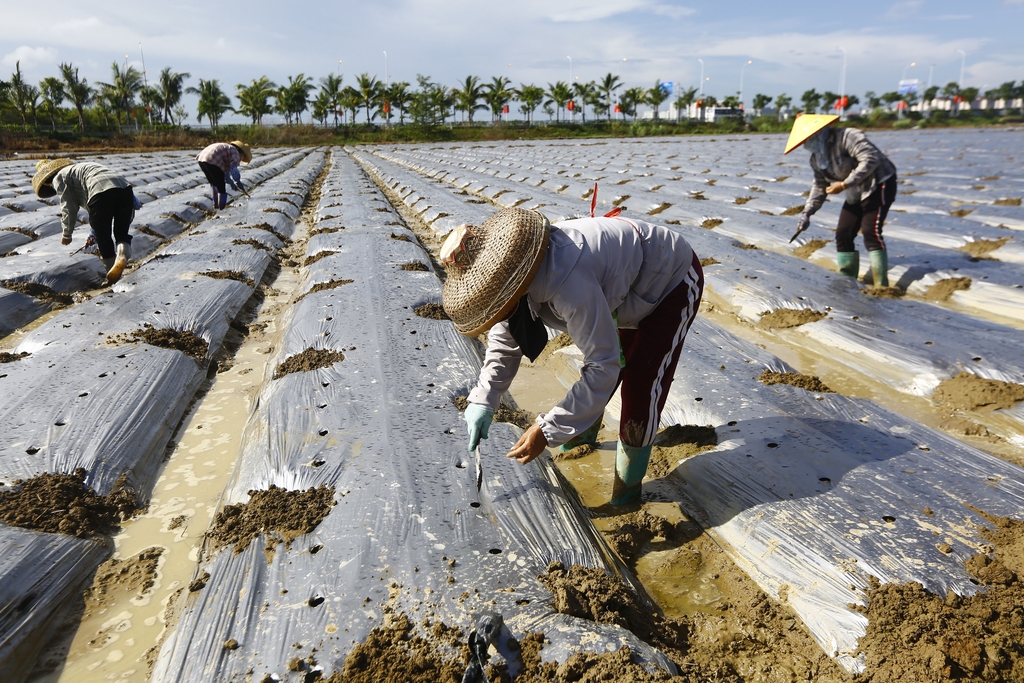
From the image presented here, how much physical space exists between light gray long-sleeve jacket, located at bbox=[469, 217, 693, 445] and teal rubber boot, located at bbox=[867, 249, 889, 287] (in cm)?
349

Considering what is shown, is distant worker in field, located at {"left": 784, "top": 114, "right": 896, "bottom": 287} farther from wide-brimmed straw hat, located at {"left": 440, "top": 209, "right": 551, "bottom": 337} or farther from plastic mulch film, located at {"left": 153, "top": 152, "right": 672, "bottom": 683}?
wide-brimmed straw hat, located at {"left": 440, "top": 209, "right": 551, "bottom": 337}

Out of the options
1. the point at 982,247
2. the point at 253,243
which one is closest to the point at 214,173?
the point at 253,243

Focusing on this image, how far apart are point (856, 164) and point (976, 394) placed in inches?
86.6

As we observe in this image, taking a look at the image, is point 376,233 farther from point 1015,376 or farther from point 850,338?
point 1015,376

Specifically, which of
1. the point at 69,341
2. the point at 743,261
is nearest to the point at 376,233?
the point at 69,341

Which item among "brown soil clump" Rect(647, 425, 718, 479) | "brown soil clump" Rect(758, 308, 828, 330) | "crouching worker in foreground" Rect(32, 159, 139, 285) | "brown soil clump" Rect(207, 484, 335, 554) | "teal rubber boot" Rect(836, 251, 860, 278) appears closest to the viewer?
"brown soil clump" Rect(207, 484, 335, 554)

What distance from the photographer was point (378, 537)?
5.98 feet

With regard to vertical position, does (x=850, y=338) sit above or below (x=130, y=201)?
below

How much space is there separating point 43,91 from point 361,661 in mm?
47304

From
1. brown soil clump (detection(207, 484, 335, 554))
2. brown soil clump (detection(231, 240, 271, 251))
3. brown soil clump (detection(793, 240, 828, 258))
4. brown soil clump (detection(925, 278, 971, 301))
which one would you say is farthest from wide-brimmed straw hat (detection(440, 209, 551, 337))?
brown soil clump (detection(231, 240, 271, 251))

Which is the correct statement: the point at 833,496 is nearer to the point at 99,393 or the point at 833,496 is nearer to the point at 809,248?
the point at 99,393

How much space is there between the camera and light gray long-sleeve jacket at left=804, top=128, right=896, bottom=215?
4.37 m

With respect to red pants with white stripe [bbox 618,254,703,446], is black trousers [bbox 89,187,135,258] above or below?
above

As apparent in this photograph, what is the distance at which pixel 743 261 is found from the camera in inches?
210
